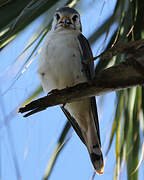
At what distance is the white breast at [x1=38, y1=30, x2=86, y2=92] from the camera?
2148mm

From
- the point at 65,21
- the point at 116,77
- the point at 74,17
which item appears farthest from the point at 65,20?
the point at 116,77

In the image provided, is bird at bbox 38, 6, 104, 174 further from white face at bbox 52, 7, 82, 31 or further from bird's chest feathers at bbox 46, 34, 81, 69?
white face at bbox 52, 7, 82, 31

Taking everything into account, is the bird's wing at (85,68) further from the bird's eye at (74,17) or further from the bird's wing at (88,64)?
the bird's eye at (74,17)

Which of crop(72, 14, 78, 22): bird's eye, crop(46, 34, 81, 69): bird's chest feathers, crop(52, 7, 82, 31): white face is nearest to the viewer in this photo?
crop(46, 34, 81, 69): bird's chest feathers

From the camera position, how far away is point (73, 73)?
2178mm

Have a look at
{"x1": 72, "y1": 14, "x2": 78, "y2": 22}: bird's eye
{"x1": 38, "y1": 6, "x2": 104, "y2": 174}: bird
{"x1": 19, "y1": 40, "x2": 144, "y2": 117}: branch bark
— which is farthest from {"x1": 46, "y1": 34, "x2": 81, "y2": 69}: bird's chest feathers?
{"x1": 19, "y1": 40, "x2": 144, "y2": 117}: branch bark

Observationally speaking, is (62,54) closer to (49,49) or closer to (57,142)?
(49,49)

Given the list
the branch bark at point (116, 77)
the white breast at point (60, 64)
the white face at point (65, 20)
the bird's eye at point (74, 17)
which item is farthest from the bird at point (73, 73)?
the branch bark at point (116, 77)

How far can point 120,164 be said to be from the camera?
1605 millimetres

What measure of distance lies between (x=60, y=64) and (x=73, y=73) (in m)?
0.11

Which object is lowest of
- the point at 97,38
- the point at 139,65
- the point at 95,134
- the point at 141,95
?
the point at 95,134

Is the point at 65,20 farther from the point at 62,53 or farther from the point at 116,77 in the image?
the point at 116,77

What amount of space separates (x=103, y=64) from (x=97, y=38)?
0.16 m

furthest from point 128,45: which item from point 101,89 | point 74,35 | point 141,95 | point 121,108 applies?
point 74,35
